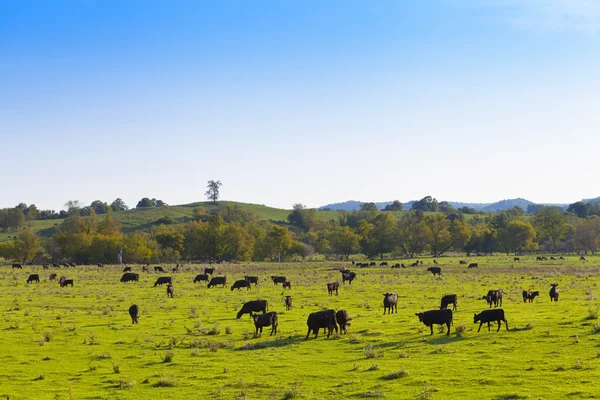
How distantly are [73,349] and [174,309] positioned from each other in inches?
504

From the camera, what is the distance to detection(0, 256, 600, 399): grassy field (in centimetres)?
1647

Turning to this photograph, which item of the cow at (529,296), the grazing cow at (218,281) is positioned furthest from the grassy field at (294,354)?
the grazing cow at (218,281)

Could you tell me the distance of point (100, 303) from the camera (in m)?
40.1

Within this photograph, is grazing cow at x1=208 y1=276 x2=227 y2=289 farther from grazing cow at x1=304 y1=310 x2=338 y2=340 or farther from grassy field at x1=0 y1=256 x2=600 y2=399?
grazing cow at x1=304 y1=310 x2=338 y2=340

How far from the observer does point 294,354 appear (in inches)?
856

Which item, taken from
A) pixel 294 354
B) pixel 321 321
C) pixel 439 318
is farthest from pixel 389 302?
pixel 294 354

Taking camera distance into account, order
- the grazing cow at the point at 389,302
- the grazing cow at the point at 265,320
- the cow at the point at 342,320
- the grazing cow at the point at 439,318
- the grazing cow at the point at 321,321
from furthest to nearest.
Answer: the grazing cow at the point at 389,302 → the grazing cow at the point at 265,320 → the cow at the point at 342,320 → the grazing cow at the point at 321,321 → the grazing cow at the point at 439,318

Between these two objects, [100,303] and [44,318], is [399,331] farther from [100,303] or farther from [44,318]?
[100,303]

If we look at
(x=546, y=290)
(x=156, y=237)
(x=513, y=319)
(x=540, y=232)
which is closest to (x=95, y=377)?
(x=513, y=319)

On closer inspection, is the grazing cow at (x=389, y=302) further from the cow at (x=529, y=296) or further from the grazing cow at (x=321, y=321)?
the cow at (x=529, y=296)

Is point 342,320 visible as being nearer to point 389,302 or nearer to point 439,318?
point 439,318

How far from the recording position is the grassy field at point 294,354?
16469mm

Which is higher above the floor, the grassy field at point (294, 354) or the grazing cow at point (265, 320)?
the grazing cow at point (265, 320)

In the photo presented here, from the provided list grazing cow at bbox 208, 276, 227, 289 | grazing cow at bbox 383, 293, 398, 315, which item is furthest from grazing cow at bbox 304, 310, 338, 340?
grazing cow at bbox 208, 276, 227, 289
